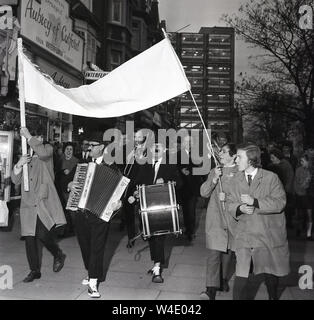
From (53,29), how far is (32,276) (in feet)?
38.0

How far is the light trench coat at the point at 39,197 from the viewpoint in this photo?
254 inches

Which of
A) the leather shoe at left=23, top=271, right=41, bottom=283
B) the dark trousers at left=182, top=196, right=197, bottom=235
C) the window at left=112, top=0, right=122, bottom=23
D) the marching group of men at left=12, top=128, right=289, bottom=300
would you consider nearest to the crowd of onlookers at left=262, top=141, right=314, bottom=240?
the dark trousers at left=182, top=196, right=197, bottom=235

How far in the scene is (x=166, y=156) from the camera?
24.0 ft

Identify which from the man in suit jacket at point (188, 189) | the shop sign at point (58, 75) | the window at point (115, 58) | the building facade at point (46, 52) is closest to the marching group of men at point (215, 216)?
the man in suit jacket at point (188, 189)

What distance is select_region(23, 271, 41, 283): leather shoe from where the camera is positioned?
→ 249 inches

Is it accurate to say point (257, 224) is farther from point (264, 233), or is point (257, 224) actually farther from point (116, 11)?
point (116, 11)

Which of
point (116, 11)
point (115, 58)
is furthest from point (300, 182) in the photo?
point (116, 11)

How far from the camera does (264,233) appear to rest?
4.78 metres

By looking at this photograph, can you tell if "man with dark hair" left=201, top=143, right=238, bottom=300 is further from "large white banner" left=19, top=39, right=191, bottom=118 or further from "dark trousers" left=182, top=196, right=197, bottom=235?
"dark trousers" left=182, top=196, right=197, bottom=235

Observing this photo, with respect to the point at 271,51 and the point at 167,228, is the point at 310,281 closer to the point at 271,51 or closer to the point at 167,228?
the point at 167,228

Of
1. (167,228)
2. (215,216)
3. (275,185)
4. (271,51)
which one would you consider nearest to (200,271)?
(167,228)

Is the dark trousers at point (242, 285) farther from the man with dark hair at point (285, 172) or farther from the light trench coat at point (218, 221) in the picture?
the man with dark hair at point (285, 172)

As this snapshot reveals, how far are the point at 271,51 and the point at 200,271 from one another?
18569 mm

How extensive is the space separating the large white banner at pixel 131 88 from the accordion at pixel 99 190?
722mm
